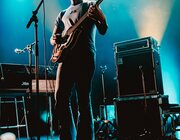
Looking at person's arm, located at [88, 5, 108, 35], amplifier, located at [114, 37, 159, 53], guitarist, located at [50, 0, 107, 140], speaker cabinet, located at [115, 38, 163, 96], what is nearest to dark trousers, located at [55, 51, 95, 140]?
guitarist, located at [50, 0, 107, 140]

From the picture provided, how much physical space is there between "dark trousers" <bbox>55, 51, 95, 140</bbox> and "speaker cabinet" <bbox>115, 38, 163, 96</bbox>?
7.35 feet

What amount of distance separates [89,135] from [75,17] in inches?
46.8

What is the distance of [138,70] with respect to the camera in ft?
15.8

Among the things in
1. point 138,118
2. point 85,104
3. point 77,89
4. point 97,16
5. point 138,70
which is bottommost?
point 138,118

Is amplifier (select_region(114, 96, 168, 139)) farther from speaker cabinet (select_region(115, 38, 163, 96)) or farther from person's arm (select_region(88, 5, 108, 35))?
person's arm (select_region(88, 5, 108, 35))

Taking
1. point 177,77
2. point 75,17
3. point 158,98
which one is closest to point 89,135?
point 75,17

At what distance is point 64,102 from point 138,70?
2.46 metres

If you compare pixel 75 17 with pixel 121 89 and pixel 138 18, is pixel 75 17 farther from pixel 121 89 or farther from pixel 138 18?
pixel 138 18

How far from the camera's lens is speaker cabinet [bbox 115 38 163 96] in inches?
185

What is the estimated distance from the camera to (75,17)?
9.09 ft

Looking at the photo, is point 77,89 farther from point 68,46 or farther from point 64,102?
point 68,46

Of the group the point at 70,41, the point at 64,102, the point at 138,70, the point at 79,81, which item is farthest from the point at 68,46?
the point at 138,70

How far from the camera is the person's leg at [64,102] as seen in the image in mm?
2623

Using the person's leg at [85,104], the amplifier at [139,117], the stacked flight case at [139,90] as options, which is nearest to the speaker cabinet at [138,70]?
the stacked flight case at [139,90]
